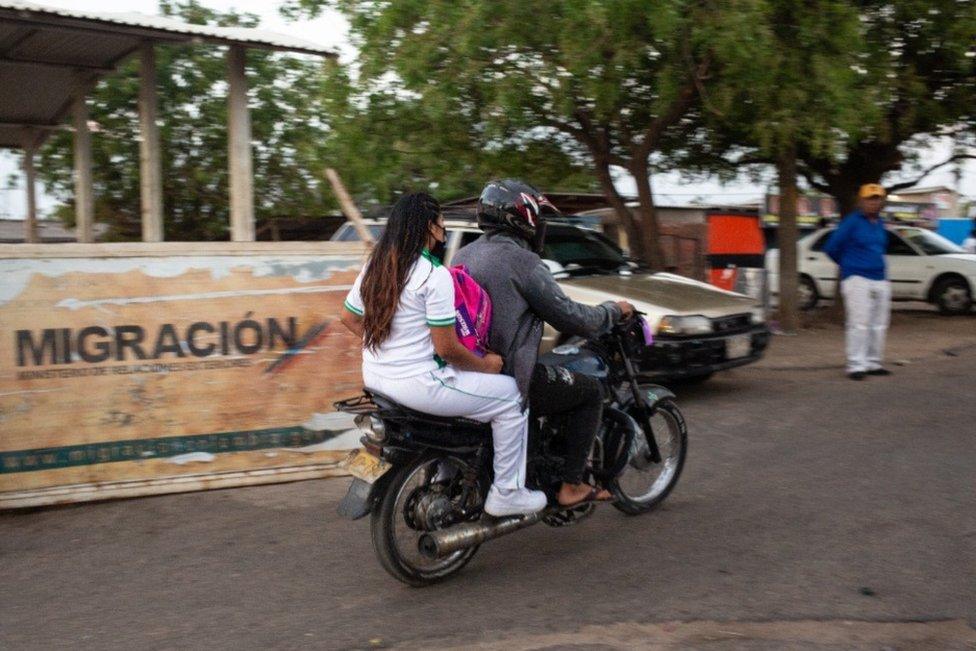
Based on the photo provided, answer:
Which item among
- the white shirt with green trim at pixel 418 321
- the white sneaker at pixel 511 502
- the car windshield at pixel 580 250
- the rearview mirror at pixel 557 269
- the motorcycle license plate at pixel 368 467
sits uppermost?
the car windshield at pixel 580 250

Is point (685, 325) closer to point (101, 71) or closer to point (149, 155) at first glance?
point (149, 155)

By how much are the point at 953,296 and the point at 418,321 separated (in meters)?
16.0

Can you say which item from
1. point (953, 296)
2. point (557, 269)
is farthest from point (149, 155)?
point (953, 296)

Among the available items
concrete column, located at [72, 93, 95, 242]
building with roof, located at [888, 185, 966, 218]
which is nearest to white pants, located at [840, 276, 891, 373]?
concrete column, located at [72, 93, 95, 242]

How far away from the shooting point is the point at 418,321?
169 inches

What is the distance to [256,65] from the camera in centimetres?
1789

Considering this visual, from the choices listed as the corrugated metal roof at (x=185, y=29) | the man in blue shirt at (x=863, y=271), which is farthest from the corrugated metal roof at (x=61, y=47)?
the man in blue shirt at (x=863, y=271)

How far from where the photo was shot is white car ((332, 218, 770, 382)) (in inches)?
338

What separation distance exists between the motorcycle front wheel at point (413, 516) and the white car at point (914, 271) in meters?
13.6

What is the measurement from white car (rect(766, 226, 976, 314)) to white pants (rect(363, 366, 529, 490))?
1351 centimetres

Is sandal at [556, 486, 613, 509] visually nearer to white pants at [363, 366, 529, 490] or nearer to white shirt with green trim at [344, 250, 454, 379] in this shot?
white pants at [363, 366, 529, 490]

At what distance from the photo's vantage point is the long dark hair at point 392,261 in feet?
14.0

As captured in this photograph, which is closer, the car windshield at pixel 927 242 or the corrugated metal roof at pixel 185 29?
the corrugated metal roof at pixel 185 29

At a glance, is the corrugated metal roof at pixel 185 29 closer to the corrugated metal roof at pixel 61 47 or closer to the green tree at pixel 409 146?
the corrugated metal roof at pixel 61 47
